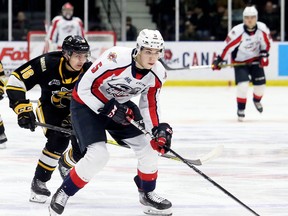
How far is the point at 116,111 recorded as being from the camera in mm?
4367

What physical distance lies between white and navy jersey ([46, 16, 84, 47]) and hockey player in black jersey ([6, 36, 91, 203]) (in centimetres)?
800

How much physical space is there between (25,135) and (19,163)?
1575 millimetres

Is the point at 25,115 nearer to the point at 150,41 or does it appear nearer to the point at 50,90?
the point at 50,90

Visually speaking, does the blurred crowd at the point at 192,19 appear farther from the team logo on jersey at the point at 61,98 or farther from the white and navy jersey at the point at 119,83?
the white and navy jersey at the point at 119,83

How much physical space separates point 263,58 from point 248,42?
9.4 inches

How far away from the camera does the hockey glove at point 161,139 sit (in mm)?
4375

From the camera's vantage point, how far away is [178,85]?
13.4 metres

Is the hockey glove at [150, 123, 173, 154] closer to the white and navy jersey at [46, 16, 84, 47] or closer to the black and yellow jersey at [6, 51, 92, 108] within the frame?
the black and yellow jersey at [6, 51, 92, 108]

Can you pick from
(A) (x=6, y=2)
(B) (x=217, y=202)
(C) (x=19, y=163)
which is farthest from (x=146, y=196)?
(A) (x=6, y=2)

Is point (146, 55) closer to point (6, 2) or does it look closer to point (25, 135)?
point (25, 135)

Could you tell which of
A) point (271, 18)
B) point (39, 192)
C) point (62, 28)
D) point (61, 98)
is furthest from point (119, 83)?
point (271, 18)

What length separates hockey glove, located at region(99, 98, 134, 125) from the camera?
4367 millimetres

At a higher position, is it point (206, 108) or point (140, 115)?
point (140, 115)

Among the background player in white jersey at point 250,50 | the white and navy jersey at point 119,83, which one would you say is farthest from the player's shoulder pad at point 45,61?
the background player in white jersey at point 250,50
